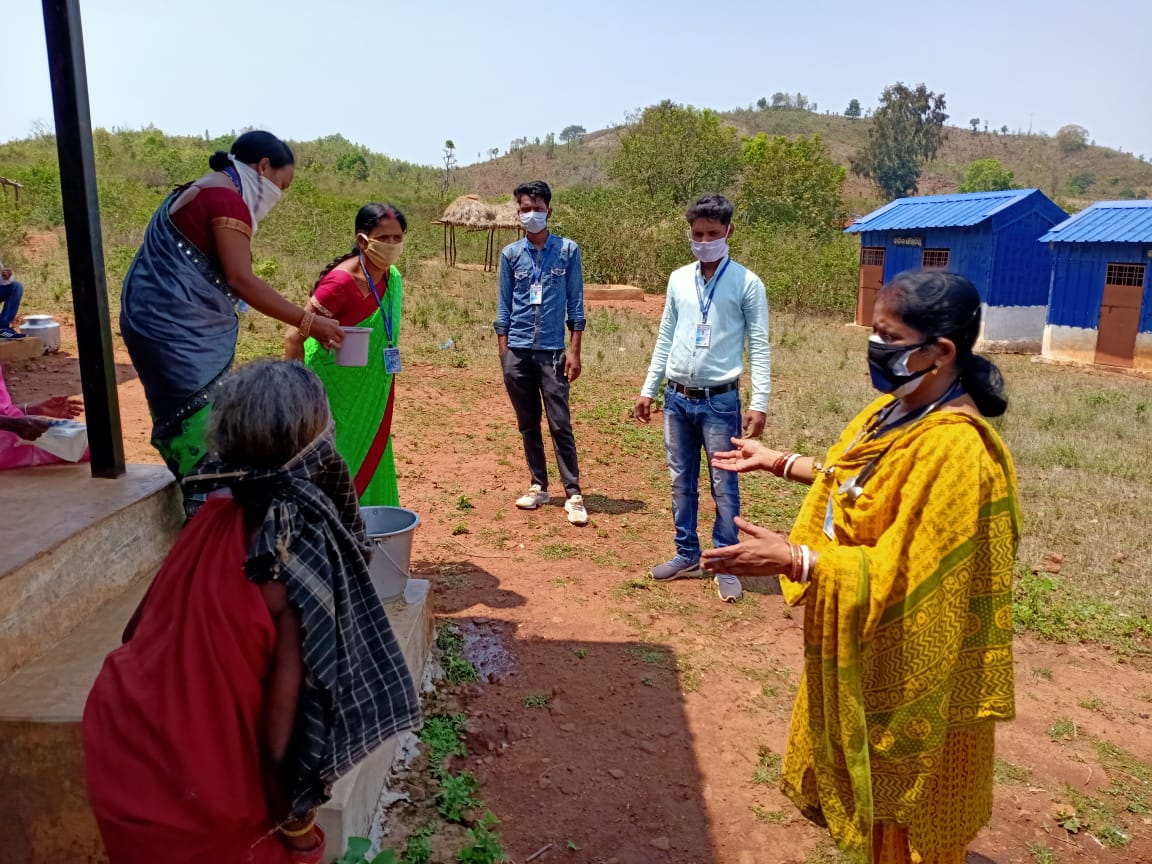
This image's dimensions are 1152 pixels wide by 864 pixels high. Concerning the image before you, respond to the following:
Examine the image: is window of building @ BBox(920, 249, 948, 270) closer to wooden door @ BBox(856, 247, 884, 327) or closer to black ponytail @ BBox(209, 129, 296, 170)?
wooden door @ BBox(856, 247, 884, 327)

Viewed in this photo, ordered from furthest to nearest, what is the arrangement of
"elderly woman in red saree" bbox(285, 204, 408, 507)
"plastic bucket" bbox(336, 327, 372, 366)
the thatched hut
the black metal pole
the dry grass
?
the thatched hut → the dry grass → "elderly woman in red saree" bbox(285, 204, 408, 507) → "plastic bucket" bbox(336, 327, 372, 366) → the black metal pole

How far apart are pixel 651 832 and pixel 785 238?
20.8 meters

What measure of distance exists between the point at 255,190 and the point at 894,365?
2275 mm

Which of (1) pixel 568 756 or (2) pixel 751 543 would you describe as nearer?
(2) pixel 751 543

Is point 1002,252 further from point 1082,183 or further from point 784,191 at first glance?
point 1082,183

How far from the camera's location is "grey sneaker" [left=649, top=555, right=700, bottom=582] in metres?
4.54

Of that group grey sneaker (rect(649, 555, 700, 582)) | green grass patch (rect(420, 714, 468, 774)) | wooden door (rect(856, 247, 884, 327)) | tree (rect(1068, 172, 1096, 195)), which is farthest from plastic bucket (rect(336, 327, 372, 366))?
tree (rect(1068, 172, 1096, 195))

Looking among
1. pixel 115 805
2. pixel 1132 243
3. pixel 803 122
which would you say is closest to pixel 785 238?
pixel 1132 243

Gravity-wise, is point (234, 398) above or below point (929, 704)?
above

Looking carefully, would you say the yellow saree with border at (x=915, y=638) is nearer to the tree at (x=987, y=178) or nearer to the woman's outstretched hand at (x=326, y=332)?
the woman's outstretched hand at (x=326, y=332)

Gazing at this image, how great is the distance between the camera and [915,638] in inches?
74.4

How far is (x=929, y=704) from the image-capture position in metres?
1.91

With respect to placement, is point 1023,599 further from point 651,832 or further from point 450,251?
point 450,251

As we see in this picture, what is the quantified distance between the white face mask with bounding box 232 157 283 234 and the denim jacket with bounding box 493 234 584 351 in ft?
6.98
